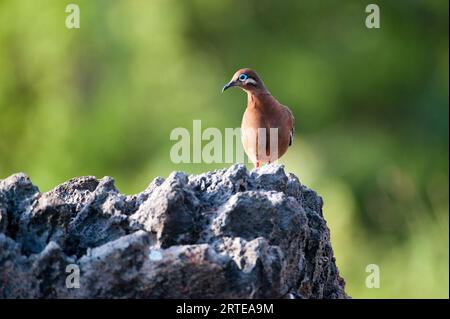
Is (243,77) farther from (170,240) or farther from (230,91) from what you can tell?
(230,91)

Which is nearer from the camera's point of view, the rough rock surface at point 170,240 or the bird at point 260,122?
the rough rock surface at point 170,240

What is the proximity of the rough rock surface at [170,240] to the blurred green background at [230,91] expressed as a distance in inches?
261

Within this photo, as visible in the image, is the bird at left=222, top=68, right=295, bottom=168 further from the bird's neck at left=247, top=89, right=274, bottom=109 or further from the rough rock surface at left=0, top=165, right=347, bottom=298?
the rough rock surface at left=0, top=165, right=347, bottom=298

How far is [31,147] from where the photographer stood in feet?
36.6

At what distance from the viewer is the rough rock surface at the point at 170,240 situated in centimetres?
250

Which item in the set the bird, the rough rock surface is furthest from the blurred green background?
the rough rock surface

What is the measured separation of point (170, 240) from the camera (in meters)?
2.66

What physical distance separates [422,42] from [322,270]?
10172 millimetres

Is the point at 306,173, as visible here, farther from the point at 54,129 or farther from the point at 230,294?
the point at 230,294

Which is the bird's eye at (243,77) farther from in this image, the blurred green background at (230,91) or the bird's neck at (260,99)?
the blurred green background at (230,91)

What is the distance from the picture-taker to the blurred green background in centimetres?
1083

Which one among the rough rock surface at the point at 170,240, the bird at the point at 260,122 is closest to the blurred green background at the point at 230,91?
the bird at the point at 260,122

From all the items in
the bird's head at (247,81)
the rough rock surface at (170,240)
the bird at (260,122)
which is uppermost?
the bird's head at (247,81)
